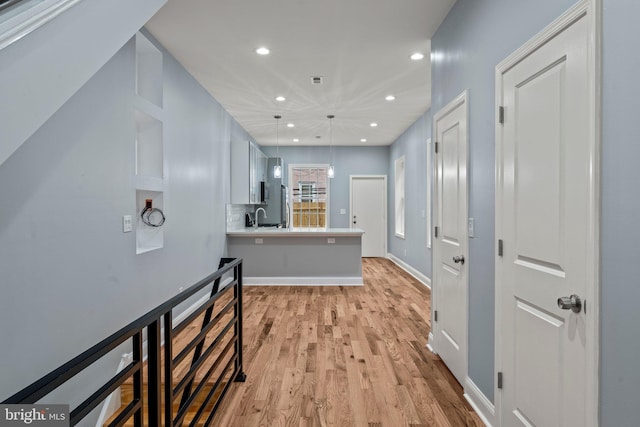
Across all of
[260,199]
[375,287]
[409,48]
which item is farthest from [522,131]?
[260,199]

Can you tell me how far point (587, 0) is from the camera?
1.25 metres

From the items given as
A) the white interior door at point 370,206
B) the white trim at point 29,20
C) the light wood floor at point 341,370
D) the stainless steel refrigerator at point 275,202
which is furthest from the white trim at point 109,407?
the white interior door at point 370,206

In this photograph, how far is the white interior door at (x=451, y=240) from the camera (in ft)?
7.95

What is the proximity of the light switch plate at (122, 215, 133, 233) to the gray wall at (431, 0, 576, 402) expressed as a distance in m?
2.51

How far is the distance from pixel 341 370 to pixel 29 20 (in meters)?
2.67

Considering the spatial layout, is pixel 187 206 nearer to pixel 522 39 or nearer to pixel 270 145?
pixel 522 39

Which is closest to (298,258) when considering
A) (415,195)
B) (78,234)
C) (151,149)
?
(415,195)

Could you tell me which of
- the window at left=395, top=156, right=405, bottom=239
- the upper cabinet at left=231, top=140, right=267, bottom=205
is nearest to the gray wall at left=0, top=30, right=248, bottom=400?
the upper cabinet at left=231, top=140, right=267, bottom=205

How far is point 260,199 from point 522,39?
542 centimetres

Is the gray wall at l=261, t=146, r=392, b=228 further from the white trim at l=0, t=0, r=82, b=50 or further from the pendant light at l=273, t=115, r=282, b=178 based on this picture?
the white trim at l=0, t=0, r=82, b=50

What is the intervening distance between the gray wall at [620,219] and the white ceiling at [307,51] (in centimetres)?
183

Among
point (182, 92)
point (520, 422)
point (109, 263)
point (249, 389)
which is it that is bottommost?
point (249, 389)

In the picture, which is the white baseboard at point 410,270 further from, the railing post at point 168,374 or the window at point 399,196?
the railing post at point 168,374

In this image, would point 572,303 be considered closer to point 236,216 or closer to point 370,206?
point 236,216
